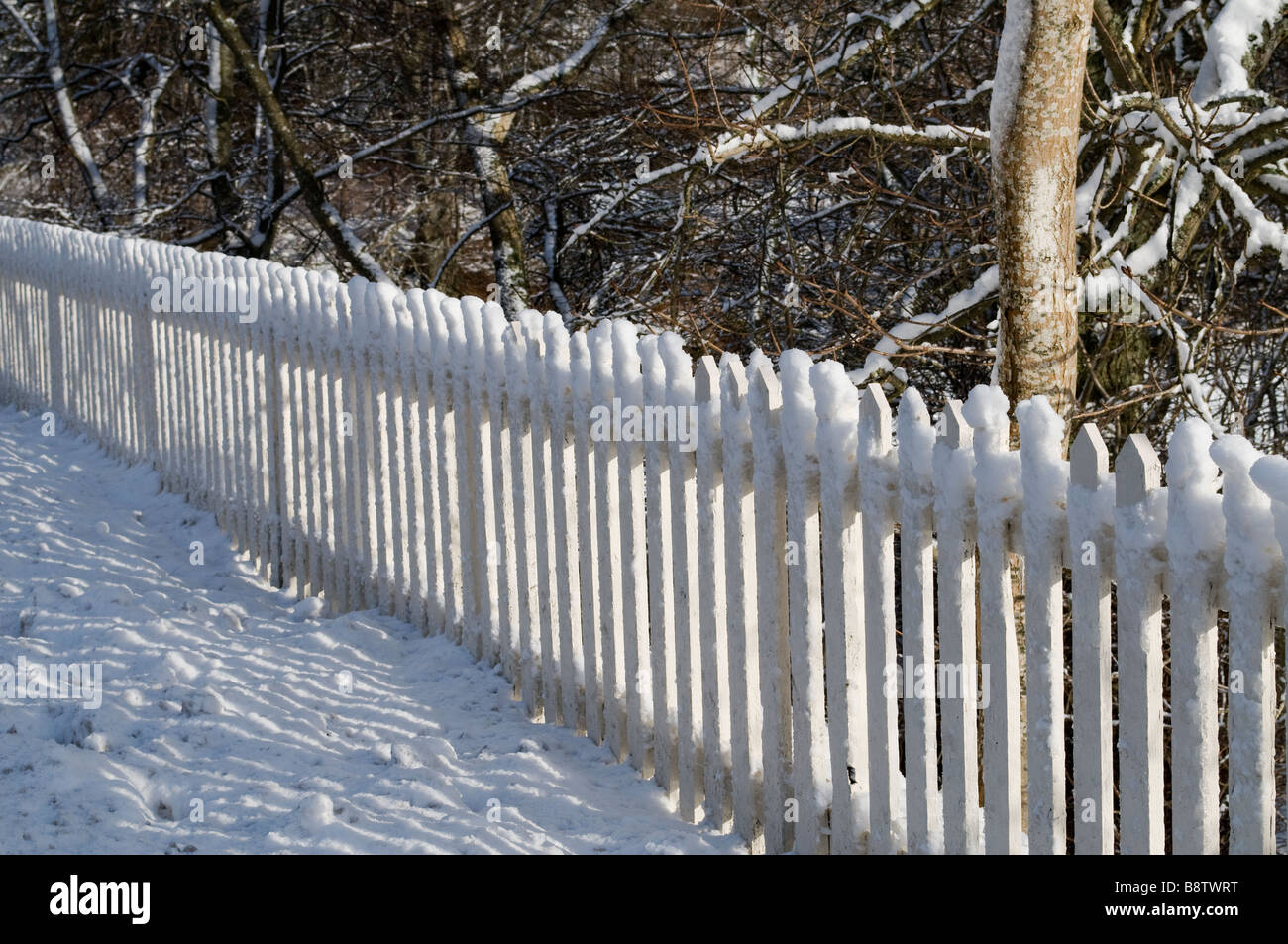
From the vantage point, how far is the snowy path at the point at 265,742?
3.62m

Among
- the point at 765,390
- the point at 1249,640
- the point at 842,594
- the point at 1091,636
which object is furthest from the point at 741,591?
the point at 1249,640

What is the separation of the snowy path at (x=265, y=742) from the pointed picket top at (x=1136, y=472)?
163cm

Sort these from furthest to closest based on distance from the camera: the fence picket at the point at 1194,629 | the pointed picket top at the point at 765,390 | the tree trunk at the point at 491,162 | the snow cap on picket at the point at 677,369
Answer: the tree trunk at the point at 491,162 → the snow cap on picket at the point at 677,369 → the pointed picket top at the point at 765,390 → the fence picket at the point at 1194,629

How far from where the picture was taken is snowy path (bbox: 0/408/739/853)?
362cm

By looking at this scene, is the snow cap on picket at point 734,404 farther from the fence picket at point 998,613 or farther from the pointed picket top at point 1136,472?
the pointed picket top at point 1136,472

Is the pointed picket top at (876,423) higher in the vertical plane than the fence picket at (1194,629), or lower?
higher

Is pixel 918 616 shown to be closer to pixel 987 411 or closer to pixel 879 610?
pixel 879 610

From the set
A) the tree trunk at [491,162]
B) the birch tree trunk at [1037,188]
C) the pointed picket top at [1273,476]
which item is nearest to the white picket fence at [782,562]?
the pointed picket top at [1273,476]

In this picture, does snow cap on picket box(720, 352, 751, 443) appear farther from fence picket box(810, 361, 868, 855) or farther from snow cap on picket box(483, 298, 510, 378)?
snow cap on picket box(483, 298, 510, 378)

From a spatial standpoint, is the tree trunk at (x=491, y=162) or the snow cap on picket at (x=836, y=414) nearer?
the snow cap on picket at (x=836, y=414)

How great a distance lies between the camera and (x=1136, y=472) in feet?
8.16

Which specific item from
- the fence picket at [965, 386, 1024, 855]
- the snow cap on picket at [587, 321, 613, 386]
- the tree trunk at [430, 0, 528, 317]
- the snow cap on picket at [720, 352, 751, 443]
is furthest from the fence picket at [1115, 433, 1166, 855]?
the tree trunk at [430, 0, 528, 317]

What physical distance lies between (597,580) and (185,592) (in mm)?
2493

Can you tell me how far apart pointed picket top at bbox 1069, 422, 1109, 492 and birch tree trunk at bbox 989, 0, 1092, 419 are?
1.57m
